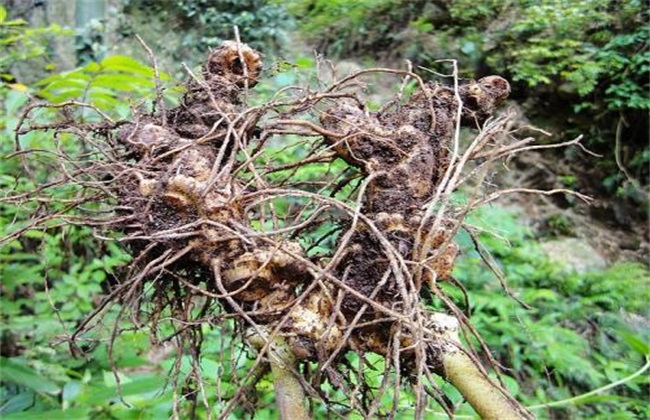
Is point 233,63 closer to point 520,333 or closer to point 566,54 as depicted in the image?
point 520,333

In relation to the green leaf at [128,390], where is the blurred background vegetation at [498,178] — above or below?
below

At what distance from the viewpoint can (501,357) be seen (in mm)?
2400

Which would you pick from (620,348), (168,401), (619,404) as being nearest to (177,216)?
(168,401)

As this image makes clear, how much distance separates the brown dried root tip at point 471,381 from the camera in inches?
30.0

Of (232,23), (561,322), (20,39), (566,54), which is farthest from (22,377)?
(232,23)

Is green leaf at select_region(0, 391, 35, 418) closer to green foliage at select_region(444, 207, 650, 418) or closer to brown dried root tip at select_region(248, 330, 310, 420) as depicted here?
brown dried root tip at select_region(248, 330, 310, 420)

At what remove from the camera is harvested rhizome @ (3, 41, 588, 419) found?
2.49ft

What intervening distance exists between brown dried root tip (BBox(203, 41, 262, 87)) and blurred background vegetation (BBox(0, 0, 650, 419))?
45 mm

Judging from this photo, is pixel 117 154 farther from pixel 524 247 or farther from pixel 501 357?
pixel 524 247

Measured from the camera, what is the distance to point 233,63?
3.05 ft

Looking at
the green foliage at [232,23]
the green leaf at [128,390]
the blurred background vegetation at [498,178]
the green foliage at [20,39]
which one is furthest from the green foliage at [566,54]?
the green leaf at [128,390]

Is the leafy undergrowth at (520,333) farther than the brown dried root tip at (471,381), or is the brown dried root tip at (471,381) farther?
the leafy undergrowth at (520,333)

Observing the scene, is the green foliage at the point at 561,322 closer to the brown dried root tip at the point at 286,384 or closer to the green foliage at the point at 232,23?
the brown dried root tip at the point at 286,384

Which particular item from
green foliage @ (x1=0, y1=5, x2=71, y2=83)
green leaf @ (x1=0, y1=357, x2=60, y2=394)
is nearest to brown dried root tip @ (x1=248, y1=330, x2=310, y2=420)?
green leaf @ (x1=0, y1=357, x2=60, y2=394)
